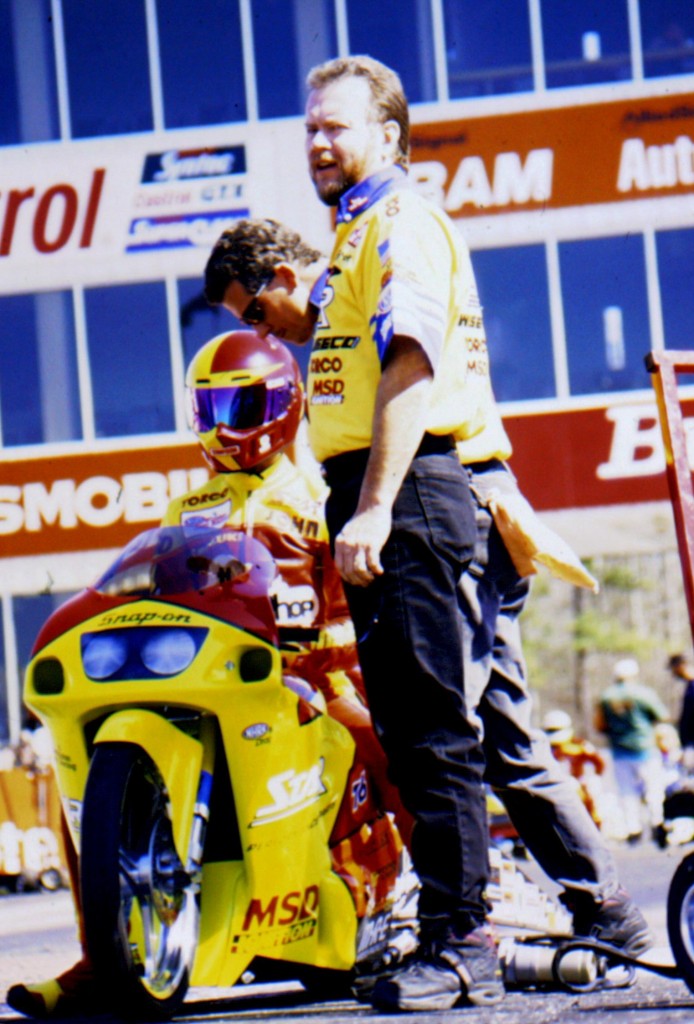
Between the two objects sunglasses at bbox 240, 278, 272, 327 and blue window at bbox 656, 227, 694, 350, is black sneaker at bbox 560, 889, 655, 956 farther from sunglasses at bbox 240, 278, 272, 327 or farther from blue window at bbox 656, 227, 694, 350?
blue window at bbox 656, 227, 694, 350

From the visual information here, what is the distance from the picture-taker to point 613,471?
17812mm

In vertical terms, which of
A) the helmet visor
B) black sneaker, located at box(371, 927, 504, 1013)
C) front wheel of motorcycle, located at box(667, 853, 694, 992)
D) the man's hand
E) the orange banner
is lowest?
black sneaker, located at box(371, 927, 504, 1013)

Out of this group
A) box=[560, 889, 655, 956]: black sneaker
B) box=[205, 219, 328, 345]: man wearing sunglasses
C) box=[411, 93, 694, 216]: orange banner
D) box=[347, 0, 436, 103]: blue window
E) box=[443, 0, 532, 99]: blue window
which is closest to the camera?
box=[560, 889, 655, 956]: black sneaker

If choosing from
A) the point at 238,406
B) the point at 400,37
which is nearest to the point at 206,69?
the point at 400,37

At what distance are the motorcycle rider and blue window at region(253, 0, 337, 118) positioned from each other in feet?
49.6

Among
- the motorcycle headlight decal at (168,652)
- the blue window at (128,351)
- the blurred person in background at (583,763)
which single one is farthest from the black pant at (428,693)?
the blue window at (128,351)

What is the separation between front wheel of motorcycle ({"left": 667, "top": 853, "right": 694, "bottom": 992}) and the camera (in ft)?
11.9

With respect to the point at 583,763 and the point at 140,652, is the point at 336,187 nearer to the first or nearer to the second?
the point at 140,652

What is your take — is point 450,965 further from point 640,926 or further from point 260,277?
point 260,277

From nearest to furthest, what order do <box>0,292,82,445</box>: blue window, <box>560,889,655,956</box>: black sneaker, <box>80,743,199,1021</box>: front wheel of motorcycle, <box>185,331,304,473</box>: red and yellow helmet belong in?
<box>80,743,199,1021</box>: front wheel of motorcycle
<box>560,889,655,956</box>: black sneaker
<box>185,331,304,473</box>: red and yellow helmet
<box>0,292,82,445</box>: blue window

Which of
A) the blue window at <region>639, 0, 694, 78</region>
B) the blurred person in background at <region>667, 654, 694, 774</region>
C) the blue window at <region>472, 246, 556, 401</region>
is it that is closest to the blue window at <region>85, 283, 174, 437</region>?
the blue window at <region>472, 246, 556, 401</region>

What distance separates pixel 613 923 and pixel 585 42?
629 inches

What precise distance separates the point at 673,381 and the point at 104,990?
62.3 inches

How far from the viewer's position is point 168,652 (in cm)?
366
